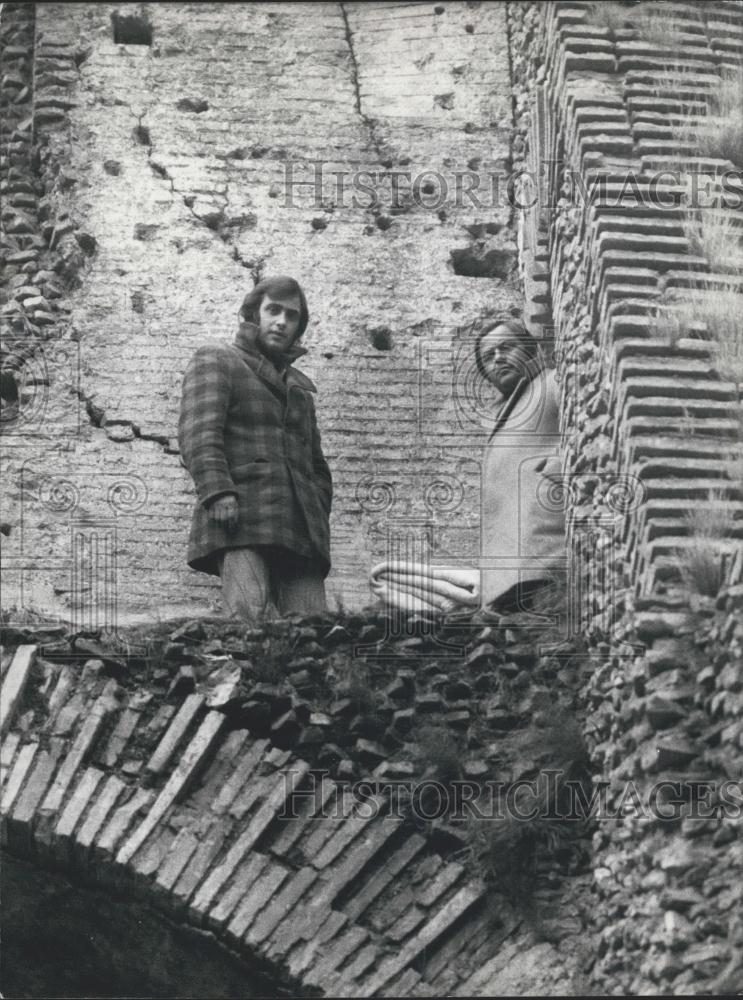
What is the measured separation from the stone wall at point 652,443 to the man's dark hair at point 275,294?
1170 millimetres

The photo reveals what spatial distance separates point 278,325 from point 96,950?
323 cm

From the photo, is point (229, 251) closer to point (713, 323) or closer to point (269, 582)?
point (269, 582)

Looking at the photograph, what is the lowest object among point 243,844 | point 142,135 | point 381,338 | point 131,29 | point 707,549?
point 243,844

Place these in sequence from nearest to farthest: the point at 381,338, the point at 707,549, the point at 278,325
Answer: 1. the point at 707,549
2. the point at 278,325
3. the point at 381,338

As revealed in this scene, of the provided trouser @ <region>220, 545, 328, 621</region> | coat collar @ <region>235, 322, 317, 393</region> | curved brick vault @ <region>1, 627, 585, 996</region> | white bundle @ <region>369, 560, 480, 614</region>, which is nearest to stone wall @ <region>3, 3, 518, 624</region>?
trouser @ <region>220, 545, 328, 621</region>

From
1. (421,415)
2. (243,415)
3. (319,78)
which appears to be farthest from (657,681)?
(319,78)

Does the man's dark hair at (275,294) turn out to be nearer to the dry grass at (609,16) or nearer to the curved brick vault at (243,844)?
the dry grass at (609,16)

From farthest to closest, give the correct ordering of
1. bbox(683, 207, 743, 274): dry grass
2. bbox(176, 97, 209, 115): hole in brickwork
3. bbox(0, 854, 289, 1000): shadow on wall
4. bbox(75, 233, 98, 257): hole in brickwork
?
bbox(176, 97, 209, 115): hole in brickwork, bbox(75, 233, 98, 257): hole in brickwork, bbox(683, 207, 743, 274): dry grass, bbox(0, 854, 289, 1000): shadow on wall

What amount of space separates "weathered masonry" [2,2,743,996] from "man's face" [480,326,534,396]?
16cm

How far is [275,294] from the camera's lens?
469 inches

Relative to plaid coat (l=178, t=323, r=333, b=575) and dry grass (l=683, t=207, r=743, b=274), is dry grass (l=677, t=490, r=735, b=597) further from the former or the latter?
plaid coat (l=178, t=323, r=333, b=575)

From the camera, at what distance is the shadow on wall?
9.67 meters

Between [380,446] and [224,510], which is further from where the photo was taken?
[380,446]

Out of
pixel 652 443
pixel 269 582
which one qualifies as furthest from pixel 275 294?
pixel 652 443
